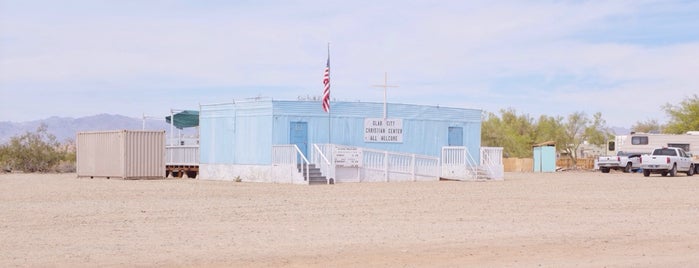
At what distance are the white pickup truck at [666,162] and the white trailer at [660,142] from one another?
439cm

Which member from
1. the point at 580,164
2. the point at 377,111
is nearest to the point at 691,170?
the point at 377,111

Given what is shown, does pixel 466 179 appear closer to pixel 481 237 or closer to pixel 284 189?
pixel 284 189

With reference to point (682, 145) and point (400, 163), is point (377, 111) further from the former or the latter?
point (682, 145)

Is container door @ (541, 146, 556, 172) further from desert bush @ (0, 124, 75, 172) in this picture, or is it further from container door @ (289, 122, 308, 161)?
desert bush @ (0, 124, 75, 172)

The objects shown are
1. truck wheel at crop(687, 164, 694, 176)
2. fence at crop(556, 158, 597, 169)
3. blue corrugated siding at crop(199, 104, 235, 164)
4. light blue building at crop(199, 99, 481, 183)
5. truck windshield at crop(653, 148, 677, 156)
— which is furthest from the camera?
fence at crop(556, 158, 597, 169)

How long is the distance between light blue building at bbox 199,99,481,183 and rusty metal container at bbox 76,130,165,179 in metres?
1.87

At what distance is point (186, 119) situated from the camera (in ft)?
152

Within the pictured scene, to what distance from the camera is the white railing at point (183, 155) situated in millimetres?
41912

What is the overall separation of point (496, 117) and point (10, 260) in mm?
73297

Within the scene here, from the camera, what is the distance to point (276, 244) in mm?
14117

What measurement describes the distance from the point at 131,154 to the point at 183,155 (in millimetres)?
3704

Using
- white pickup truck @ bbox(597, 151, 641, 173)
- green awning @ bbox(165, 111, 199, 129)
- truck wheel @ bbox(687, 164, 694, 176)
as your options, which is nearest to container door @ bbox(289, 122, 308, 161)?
green awning @ bbox(165, 111, 199, 129)

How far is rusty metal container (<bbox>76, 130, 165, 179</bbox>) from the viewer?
3934 centimetres

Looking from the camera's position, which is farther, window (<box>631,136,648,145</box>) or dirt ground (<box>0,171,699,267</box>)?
window (<box>631,136,648,145</box>)
